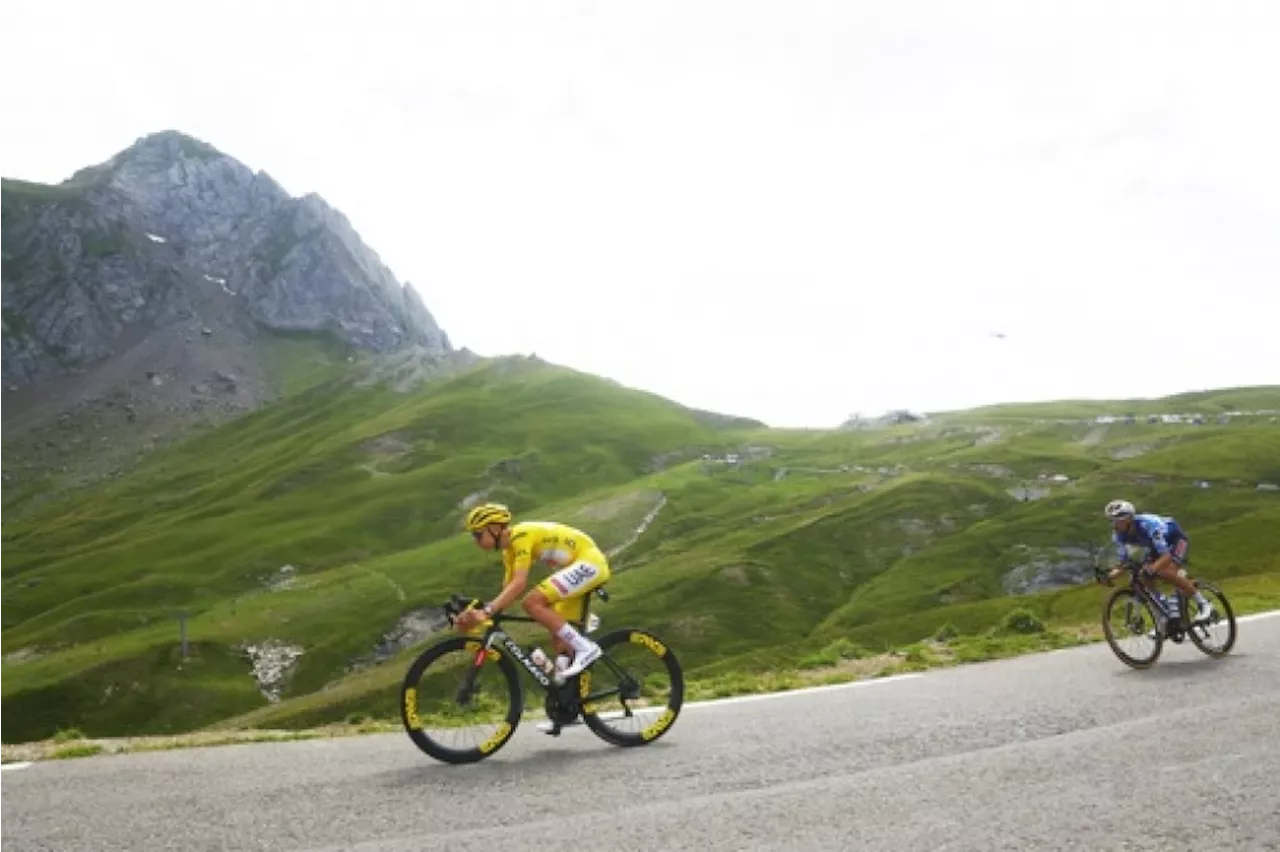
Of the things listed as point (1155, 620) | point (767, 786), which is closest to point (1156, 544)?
point (1155, 620)

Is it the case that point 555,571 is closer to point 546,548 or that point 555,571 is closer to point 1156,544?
point 546,548

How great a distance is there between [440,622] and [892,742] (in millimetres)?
116501

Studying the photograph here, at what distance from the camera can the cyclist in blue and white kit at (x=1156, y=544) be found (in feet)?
65.9

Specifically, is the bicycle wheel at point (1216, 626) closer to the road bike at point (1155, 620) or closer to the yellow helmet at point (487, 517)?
the road bike at point (1155, 620)

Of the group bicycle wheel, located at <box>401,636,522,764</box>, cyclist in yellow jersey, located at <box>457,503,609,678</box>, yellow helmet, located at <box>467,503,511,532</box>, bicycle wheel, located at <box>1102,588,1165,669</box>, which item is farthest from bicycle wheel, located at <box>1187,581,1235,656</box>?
yellow helmet, located at <box>467,503,511,532</box>

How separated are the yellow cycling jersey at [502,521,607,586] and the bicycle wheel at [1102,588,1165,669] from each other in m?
11.5

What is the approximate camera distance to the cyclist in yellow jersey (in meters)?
13.8

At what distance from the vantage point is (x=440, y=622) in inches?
4852

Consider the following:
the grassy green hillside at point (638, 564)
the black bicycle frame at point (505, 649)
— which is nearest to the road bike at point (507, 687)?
the black bicycle frame at point (505, 649)

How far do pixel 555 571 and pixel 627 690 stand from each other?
2.08 m

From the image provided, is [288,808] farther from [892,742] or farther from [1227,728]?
[1227,728]

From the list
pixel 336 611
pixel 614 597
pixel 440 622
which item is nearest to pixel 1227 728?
pixel 614 597

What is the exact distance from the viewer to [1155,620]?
19.7 meters

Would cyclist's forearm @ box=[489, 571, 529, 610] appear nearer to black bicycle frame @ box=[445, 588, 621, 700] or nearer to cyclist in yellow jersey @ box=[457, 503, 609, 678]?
cyclist in yellow jersey @ box=[457, 503, 609, 678]
